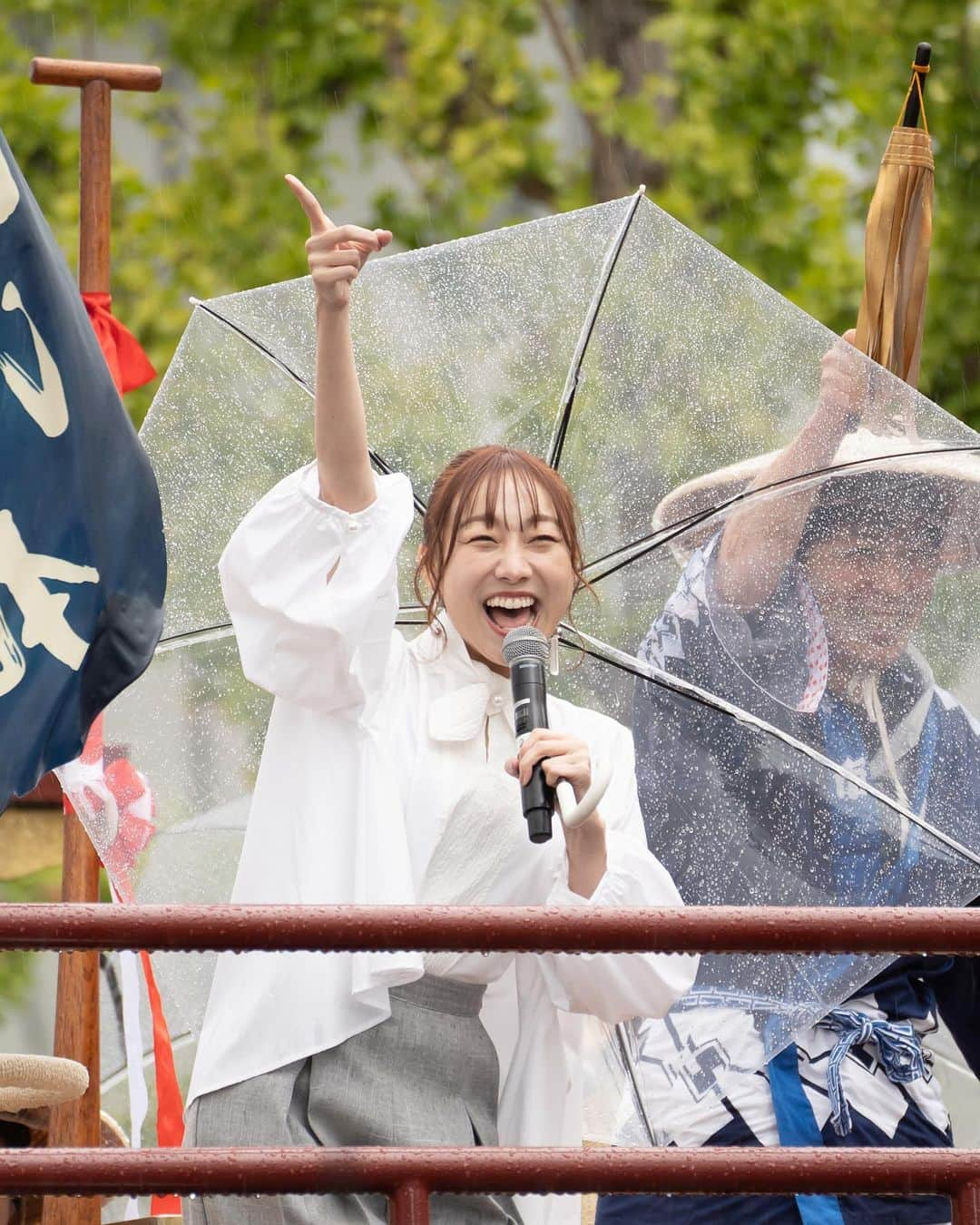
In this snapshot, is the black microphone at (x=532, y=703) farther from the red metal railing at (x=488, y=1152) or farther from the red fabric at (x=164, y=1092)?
the red fabric at (x=164, y=1092)

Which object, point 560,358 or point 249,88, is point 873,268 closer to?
point 560,358

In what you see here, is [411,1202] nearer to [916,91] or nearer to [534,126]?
[916,91]

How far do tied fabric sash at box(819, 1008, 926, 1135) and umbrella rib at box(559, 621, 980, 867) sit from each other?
33cm

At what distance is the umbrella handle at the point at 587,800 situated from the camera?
112 inches

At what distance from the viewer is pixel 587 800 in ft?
9.32

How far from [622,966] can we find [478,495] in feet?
2.46

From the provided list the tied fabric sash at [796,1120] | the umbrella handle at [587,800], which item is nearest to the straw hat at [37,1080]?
the umbrella handle at [587,800]

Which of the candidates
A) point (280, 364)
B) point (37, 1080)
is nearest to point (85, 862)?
point (37, 1080)

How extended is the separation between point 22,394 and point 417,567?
93 cm

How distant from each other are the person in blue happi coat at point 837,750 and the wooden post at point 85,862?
3.29 ft

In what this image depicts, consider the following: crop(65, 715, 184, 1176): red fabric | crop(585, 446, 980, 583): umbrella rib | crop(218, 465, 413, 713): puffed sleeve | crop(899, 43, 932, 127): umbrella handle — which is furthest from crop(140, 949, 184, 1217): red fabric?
crop(899, 43, 932, 127): umbrella handle

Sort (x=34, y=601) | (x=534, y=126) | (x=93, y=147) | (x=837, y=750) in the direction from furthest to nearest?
(x=534, y=126)
(x=93, y=147)
(x=837, y=750)
(x=34, y=601)

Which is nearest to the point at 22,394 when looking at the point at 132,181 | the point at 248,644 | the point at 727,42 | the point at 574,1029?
the point at 248,644

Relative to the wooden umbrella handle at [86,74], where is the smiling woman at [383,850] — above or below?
below
